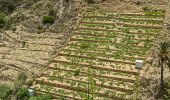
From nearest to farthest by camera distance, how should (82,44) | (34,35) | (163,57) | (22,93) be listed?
(163,57) → (22,93) → (82,44) → (34,35)

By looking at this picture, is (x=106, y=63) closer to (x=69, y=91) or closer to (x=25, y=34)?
(x=69, y=91)

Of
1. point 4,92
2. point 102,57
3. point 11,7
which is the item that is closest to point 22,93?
point 4,92

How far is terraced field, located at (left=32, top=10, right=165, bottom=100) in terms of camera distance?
2980 cm

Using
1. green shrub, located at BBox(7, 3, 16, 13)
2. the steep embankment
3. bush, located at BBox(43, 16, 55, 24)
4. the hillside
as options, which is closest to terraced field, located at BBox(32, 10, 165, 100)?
the hillside

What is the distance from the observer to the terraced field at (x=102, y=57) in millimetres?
29797

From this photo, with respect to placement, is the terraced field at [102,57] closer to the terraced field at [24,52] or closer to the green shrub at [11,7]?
the terraced field at [24,52]

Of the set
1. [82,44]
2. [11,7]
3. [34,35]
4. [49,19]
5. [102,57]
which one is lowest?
[102,57]

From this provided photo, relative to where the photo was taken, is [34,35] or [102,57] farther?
[34,35]

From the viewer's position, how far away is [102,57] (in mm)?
32406

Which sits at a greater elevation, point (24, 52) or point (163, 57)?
point (163, 57)

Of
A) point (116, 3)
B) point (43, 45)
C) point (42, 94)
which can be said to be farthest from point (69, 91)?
point (116, 3)

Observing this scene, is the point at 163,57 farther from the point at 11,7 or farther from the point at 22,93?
the point at 11,7

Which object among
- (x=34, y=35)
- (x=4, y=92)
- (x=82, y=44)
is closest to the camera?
(x=4, y=92)

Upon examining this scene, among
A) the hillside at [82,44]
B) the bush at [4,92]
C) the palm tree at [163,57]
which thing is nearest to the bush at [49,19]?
the hillside at [82,44]
